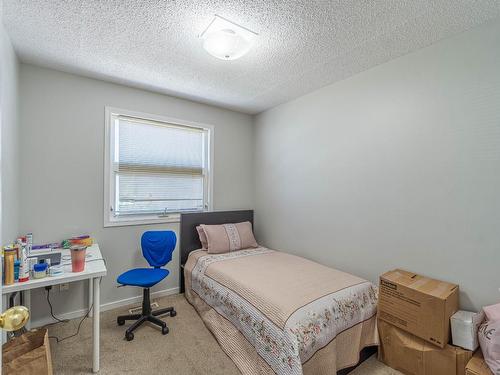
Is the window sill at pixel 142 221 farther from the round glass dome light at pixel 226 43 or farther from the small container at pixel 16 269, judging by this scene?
the round glass dome light at pixel 226 43

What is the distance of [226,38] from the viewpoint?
1.94 m

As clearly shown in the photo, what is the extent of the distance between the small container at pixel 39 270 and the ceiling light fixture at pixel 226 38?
6.43 feet

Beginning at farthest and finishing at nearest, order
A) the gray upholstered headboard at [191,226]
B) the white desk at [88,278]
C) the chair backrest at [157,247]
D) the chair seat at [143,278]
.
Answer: the gray upholstered headboard at [191,226], the chair backrest at [157,247], the chair seat at [143,278], the white desk at [88,278]

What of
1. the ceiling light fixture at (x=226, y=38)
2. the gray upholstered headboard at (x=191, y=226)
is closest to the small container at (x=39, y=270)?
the gray upholstered headboard at (x=191, y=226)

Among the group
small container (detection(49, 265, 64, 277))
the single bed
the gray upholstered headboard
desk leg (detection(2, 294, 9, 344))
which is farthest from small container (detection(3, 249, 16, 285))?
the gray upholstered headboard

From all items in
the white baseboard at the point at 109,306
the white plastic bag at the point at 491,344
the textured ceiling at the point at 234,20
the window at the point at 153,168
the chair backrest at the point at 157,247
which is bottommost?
the white baseboard at the point at 109,306

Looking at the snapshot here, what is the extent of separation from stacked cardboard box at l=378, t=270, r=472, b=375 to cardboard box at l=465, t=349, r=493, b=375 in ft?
0.17

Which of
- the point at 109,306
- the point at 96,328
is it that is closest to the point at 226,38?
the point at 96,328

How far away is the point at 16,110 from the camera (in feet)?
7.64

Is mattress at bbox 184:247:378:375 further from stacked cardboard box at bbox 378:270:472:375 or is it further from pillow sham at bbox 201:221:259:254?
pillow sham at bbox 201:221:259:254

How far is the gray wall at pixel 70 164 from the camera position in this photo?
253 centimetres

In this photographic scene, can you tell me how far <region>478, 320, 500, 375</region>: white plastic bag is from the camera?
5.09 feet

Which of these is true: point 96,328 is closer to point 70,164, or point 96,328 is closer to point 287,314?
point 287,314

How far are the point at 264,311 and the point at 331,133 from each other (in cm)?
197
